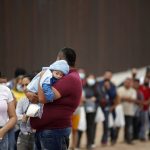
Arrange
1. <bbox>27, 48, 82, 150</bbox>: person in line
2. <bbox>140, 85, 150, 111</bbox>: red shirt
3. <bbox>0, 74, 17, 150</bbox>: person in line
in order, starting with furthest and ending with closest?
<bbox>140, 85, 150, 111</bbox>: red shirt → <bbox>0, 74, 17, 150</bbox>: person in line → <bbox>27, 48, 82, 150</bbox>: person in line

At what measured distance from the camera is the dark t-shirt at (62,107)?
26.1 ft

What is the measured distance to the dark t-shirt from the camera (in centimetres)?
797

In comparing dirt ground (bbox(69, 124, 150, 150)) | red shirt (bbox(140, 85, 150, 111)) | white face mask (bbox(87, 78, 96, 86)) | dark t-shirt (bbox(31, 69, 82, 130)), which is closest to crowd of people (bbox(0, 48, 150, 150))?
dark t-shirt (bbox(31, 69, 82, 130))

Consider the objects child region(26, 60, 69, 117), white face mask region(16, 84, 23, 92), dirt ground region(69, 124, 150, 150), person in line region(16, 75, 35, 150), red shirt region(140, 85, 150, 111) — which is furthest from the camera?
red shirt region(140, 85, 150, 111)

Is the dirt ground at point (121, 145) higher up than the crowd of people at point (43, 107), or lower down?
lower down

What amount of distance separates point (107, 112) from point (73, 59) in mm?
7657

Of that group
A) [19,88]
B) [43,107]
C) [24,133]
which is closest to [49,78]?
[43,107]

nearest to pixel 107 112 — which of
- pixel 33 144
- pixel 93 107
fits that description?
pixel 93 107

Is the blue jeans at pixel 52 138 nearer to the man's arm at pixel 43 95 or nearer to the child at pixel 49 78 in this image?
the child at pixel 49 78

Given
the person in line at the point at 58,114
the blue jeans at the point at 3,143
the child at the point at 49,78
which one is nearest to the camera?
the child at the point at 49,78

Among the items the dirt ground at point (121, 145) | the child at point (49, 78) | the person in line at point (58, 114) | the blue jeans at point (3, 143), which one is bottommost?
the dirt ground at point (121, 145)

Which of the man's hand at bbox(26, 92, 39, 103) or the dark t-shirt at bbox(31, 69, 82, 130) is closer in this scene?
the dark t-shirt at bbox(31, 69, 82, 130)

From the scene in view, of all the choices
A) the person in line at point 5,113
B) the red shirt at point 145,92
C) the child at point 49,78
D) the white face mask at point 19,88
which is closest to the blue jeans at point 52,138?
the child at point 49,78

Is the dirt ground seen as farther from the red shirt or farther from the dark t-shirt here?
the dark t-shirt
